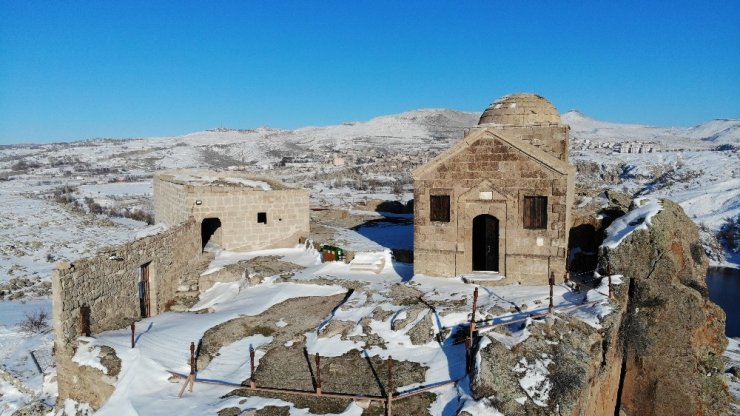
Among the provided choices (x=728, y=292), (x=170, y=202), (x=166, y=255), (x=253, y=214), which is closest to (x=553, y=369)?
(x=166, y=255)

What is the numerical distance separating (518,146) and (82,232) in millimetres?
33914

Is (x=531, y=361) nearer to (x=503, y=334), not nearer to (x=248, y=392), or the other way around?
(x=503, y=334)

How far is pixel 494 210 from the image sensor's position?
1414 cm

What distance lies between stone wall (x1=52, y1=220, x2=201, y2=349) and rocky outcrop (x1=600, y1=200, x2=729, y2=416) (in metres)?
11.3

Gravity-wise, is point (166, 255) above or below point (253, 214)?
below

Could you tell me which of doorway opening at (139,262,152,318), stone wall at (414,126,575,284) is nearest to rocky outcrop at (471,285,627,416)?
stone wall at (414,126,575,284)

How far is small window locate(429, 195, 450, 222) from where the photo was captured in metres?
14.7

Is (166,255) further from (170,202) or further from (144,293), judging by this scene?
(170,202)

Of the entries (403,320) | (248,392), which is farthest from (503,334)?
(248,392)

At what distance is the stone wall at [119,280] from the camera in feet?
32.9

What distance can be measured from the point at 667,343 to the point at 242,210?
540 inches

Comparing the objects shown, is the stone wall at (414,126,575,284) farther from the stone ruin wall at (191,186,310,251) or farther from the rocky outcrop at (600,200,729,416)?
the stone ruin wall at (191,186,310,251)

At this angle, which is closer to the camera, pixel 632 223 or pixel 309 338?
pixel 309 338

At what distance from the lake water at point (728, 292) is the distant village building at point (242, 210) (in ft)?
72.6
